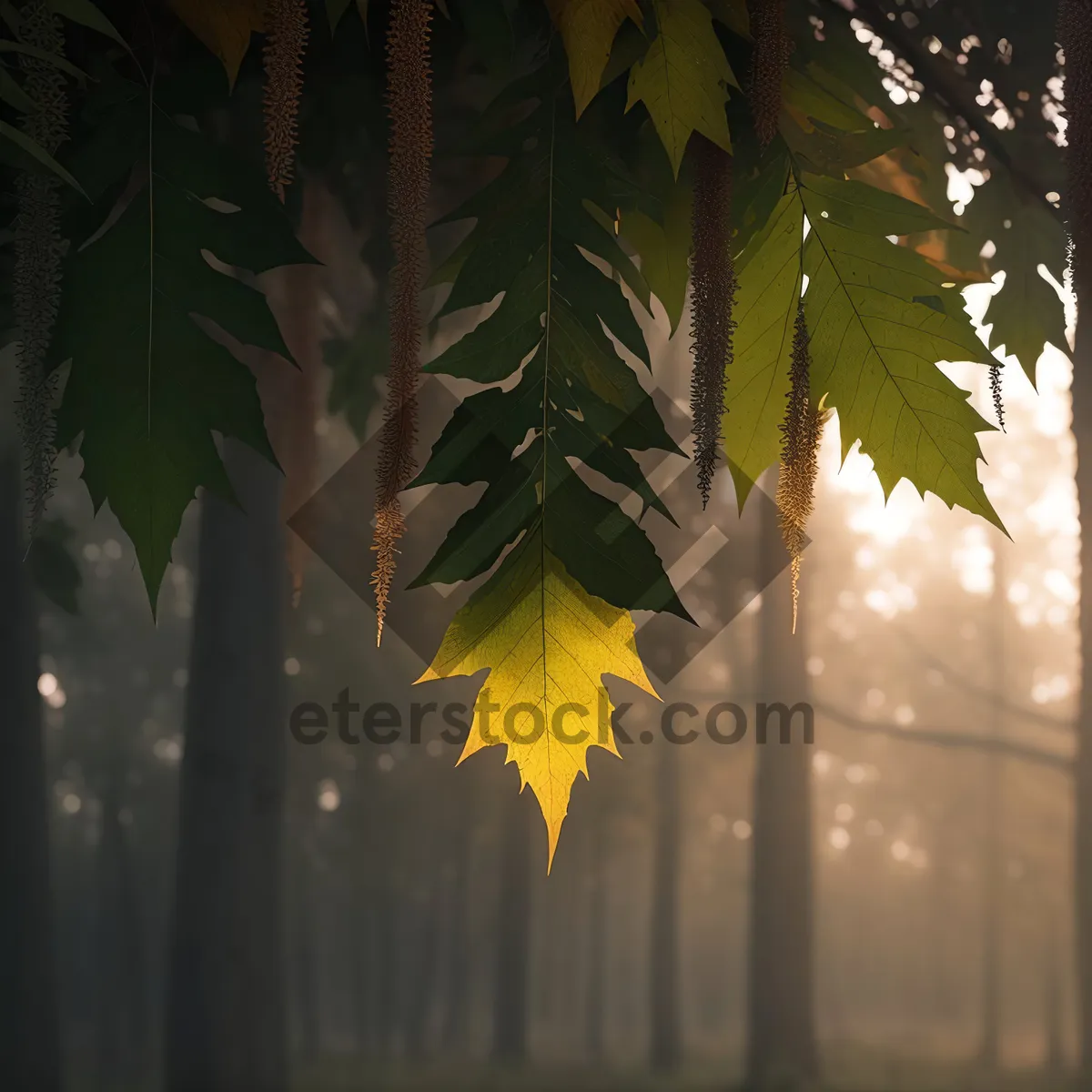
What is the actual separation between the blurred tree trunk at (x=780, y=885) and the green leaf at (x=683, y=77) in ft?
3.94

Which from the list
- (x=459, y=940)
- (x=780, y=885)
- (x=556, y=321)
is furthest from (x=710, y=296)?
(x=459, y=940)

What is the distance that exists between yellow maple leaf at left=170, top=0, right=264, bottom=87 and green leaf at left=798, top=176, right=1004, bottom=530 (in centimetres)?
37

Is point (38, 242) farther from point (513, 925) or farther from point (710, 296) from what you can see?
point (513, 925)

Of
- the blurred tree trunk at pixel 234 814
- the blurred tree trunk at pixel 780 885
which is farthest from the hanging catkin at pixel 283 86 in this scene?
the blurred tree trunk at pixel 780 885

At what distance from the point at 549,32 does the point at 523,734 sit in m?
0.50

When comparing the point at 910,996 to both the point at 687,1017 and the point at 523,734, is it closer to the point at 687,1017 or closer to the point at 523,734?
the point at 687,1017

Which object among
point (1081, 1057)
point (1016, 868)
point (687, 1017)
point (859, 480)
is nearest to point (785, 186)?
point (859, 480)

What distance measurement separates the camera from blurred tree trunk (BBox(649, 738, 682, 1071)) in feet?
8.41

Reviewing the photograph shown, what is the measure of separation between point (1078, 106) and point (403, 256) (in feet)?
1.52

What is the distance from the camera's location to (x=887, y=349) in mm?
507

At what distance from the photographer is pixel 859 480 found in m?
1.54

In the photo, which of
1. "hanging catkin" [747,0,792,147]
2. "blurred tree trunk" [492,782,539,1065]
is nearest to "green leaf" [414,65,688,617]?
"hanging catkin" [747,0,792,147]

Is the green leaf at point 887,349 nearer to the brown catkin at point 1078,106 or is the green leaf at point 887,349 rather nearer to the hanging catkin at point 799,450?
the hanging catkin at point 799,450

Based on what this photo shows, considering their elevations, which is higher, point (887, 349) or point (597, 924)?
point (887, 349)
